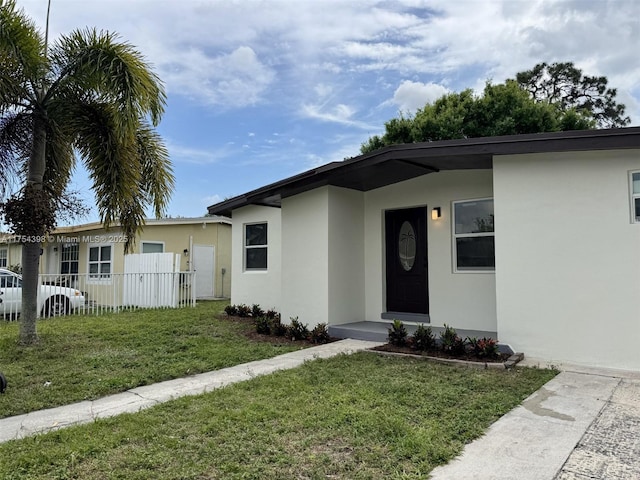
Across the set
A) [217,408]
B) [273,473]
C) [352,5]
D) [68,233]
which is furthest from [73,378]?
[68,233]

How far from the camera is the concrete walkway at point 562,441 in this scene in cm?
289

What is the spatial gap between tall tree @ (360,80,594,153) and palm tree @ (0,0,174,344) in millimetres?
15133

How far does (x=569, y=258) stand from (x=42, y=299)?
11879mm

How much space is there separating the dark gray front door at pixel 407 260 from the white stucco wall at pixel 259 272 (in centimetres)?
319

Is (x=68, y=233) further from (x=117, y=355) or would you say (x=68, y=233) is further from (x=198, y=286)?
(x=117, y=355)

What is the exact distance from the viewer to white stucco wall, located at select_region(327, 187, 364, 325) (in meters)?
8.32

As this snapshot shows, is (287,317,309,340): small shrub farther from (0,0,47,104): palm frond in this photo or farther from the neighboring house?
the neighboring house

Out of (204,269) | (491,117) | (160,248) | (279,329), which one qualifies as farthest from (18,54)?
(491,117)

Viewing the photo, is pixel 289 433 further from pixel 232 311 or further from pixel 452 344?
pixel 232 311

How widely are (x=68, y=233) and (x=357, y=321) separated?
13.5 meters

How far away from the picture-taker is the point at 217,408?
13.6 feet

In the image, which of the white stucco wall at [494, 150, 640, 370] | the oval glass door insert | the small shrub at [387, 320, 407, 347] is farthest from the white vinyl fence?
the white stucco wall at [494, 150, 640, 370]

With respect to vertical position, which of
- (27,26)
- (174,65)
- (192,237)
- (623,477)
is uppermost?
(174,65)

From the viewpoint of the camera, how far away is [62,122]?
7312 mm
